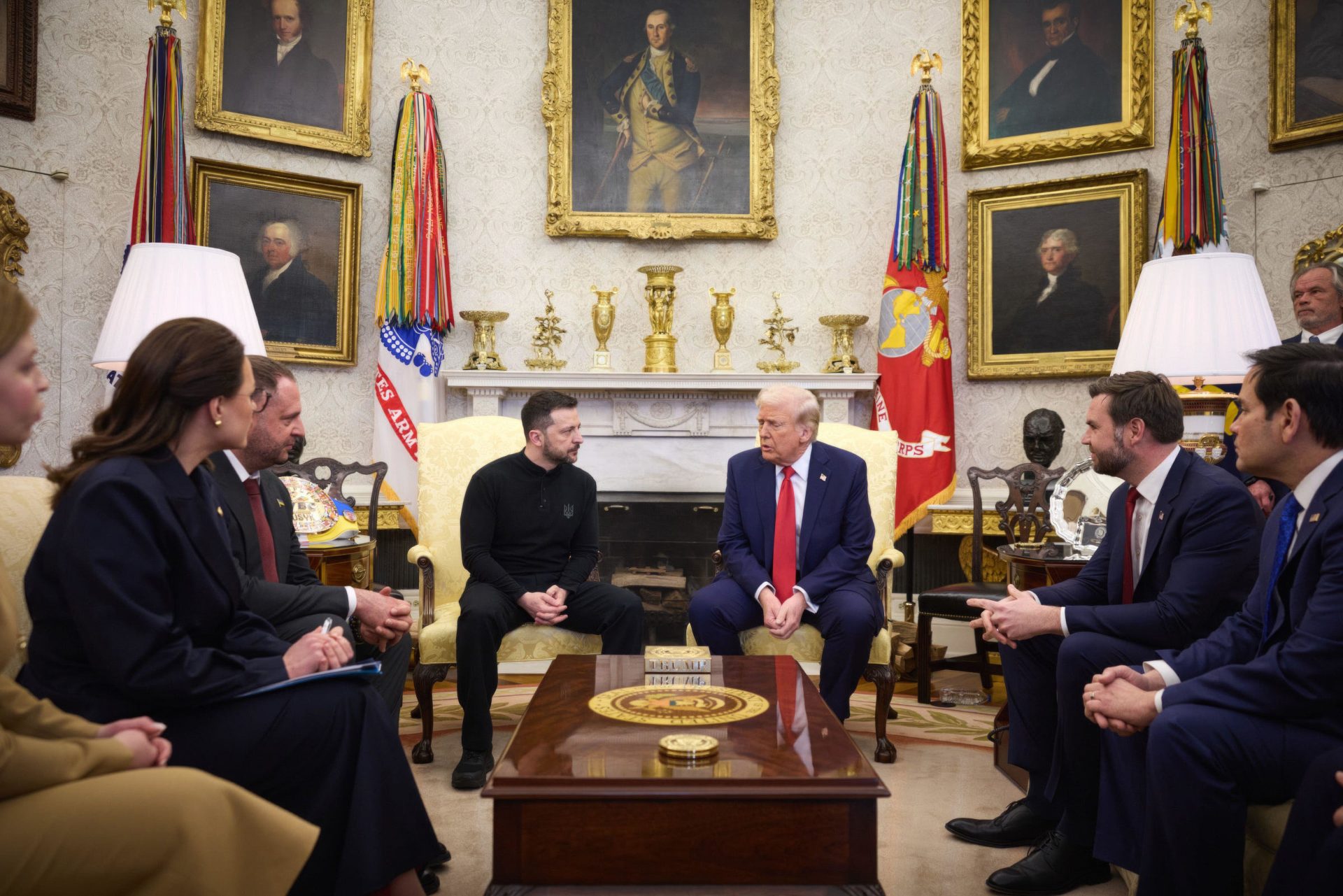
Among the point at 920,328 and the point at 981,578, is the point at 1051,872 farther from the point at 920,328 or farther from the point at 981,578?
the point at 920,328

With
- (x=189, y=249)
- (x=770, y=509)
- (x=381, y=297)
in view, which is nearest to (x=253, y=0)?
A: (x=381, y=297)

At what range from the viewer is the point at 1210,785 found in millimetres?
2014

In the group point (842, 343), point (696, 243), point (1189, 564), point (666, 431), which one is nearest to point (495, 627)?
point (1189, 564)

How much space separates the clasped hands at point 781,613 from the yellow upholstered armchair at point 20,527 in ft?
7.85

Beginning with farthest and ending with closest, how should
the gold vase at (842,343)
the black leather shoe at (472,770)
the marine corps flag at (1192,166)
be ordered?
1. the gold vase at (842,343)
2. the marine corps flag at (1192,166)
3. the black leather shoe at (472,770)

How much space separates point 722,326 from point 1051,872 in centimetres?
414

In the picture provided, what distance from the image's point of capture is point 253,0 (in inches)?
237

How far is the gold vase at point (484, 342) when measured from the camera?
6141 mm

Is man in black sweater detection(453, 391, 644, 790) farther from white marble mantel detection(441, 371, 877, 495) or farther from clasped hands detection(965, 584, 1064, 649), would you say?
white marble mantel detection(441, 371, 877, 495)

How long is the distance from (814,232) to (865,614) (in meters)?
3.60

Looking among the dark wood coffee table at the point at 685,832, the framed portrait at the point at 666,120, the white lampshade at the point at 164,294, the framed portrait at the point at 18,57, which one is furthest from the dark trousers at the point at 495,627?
the framed portrait at the point at 18,57

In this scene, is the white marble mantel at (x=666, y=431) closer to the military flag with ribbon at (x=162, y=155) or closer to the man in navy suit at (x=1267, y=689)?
the military flag with ribbon at (x=162, y=155)

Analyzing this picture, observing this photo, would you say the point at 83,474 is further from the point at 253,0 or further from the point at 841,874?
the point at 253,0

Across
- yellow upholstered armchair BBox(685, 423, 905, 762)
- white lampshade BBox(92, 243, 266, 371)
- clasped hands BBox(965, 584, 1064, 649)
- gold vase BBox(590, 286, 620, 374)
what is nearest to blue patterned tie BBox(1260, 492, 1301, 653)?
clasped hands BBox(965, 584, 1064, 649)
